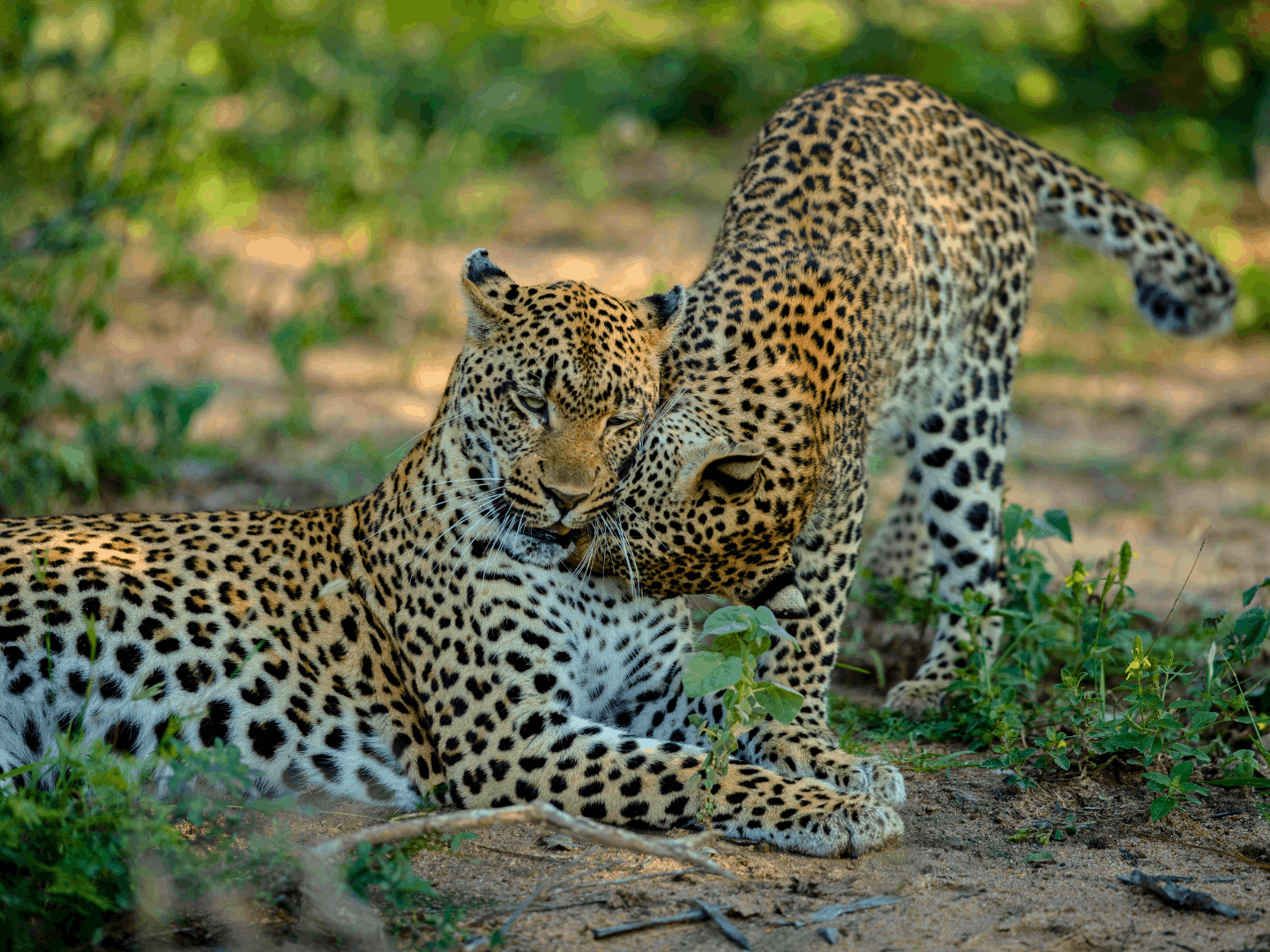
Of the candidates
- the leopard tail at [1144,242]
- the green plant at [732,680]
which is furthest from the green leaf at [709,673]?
the leopard tail at [1144,242]

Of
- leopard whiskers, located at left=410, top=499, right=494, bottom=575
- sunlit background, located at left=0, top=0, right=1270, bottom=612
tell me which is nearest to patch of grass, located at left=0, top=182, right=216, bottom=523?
sunlit background, located at left=0, top=0, right=1270, bottom=612

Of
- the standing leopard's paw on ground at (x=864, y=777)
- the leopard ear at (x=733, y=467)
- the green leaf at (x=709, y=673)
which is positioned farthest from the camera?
the standing leopard's paw on ground at (x=864, y=777)

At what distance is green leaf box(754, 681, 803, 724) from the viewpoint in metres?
4.67

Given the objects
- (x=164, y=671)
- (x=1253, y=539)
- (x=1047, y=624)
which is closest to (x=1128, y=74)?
(x=1253, y=539)

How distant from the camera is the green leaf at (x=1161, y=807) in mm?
4766

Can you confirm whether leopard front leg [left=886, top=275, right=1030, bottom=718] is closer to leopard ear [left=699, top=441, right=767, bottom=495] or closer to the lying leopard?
the lying leopard

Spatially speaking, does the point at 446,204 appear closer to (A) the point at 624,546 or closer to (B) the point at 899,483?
(B) the point at 899,483

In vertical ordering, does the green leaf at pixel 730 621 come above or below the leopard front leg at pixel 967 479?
below

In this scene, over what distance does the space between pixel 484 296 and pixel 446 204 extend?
8.15 m

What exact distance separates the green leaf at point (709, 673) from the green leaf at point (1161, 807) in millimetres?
1635

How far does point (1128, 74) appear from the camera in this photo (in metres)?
16.5

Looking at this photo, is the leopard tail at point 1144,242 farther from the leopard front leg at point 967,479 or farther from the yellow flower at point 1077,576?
the yellow flower at point 1077,576

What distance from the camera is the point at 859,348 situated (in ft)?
21.2

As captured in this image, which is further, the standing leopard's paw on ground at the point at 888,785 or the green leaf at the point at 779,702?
the standing leopard's paw on ground at the point at 888,785
